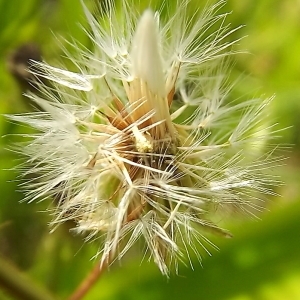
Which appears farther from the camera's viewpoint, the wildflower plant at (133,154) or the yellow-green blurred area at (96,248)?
the yellow-green blurred area at (96,248)

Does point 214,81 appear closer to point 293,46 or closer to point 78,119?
point 78,119

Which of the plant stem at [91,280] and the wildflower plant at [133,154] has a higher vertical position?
the wildflower plant at [133,154]

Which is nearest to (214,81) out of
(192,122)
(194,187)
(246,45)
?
(192,122)

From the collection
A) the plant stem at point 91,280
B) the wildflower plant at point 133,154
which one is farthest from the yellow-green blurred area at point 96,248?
the wildflower plant at point 133,154

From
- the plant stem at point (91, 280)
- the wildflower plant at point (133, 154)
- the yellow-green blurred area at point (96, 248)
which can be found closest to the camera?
the wildflower plant at point (133, 154)

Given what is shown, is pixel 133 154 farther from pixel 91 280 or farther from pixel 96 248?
pixel 96 248

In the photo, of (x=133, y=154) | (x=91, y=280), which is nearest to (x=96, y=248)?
(x=91, y=280)

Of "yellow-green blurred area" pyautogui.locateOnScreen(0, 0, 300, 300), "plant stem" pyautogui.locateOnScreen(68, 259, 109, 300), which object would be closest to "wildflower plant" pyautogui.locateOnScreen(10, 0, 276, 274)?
"plant stem" pyautogui.locateOnScreen(68, 259, 109, 300)

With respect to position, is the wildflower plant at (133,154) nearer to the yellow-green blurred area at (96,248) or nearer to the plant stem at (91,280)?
the plant stem at (91,280)
